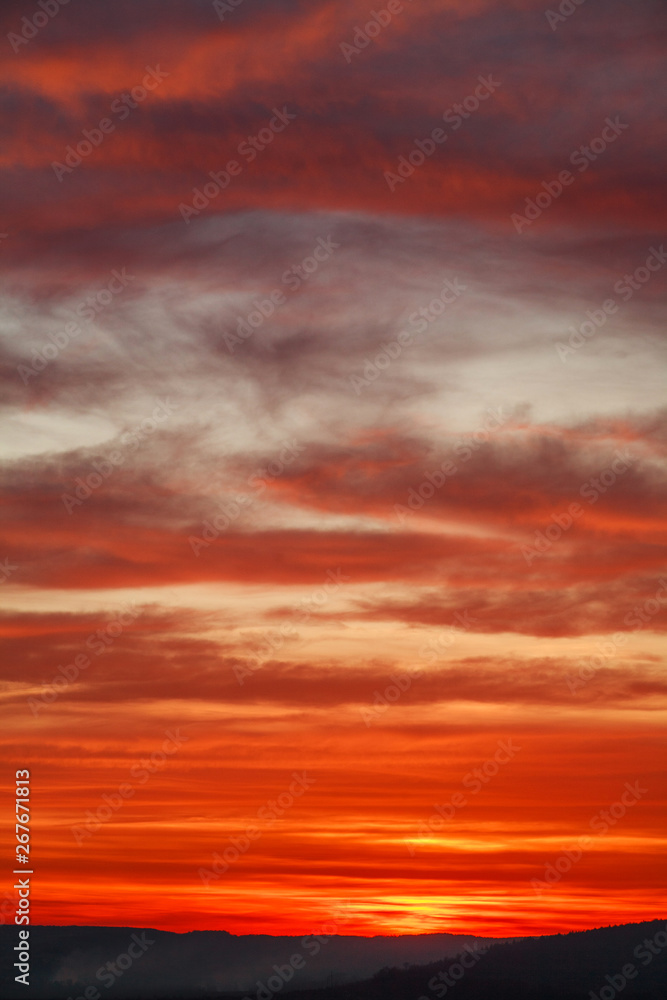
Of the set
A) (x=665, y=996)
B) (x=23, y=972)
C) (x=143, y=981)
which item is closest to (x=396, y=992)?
(x=143, y=981)

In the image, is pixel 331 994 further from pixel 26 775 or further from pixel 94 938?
pixel 26 775

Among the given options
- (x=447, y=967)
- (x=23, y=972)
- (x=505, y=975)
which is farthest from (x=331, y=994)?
(x=23, y=972)

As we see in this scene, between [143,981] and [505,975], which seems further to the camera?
[505,975]

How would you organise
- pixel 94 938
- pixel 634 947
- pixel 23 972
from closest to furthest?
pixel 23 972
pixel 94 938
pixel 634 947

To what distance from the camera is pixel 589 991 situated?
113875mm

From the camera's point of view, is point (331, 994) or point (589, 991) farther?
point (589, 991)

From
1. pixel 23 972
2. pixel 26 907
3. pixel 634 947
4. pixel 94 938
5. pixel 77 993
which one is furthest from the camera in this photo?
pixel 634 947

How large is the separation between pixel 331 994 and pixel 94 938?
22200 mm

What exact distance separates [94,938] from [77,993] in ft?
27.1

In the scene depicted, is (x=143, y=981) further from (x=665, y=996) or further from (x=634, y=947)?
(x=665, y=996)

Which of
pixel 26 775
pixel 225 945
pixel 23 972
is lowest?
pixel 23 972

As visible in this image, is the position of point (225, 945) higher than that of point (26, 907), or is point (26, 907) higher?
point (225, 945)

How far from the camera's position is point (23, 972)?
50094 mm

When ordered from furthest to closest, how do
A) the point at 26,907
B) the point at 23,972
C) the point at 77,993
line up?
the point at 77,993, the point at 23,972, the point at 26,907
